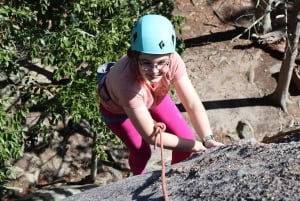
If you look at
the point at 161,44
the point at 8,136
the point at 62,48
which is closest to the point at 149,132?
the point at 161,44

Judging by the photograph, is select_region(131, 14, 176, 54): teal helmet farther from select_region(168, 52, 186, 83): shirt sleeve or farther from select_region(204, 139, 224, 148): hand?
select_region(204, 139, 224, 148): hand

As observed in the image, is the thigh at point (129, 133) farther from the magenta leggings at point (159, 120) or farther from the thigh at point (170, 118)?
the thigh at point (170, 118)

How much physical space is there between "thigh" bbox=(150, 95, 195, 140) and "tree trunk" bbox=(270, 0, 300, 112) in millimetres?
5464

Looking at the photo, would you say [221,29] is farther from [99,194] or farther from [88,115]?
[99,194]

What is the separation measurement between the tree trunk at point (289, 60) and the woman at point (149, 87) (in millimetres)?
5790

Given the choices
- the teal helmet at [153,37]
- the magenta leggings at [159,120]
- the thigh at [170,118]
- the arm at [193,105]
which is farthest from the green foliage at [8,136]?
the teal helmet at [153,37]

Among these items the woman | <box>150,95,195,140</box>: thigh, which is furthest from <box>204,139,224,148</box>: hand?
<box>150,95,195,140</box>: thigh

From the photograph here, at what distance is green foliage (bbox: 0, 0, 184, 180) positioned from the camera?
19.5 feet

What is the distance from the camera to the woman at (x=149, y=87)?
11.5 feet

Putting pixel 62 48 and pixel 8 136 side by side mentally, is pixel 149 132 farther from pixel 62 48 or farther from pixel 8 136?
pixel 62 48

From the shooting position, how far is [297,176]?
8.79ft

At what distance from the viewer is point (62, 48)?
5.98 m

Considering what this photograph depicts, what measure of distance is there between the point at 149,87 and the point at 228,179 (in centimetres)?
109

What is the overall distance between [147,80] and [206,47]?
9.01 m
